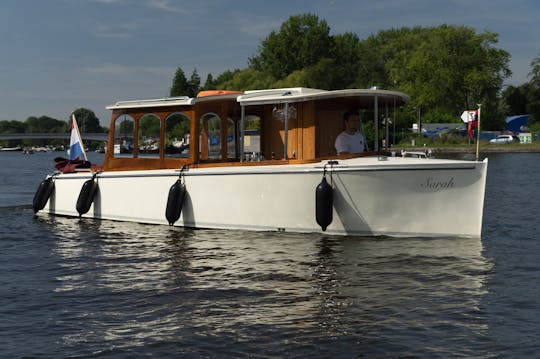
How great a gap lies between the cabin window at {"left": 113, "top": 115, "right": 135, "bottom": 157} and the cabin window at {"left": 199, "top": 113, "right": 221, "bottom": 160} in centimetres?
228

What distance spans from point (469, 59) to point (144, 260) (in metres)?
78.0

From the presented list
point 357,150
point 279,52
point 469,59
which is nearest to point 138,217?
point 357,150

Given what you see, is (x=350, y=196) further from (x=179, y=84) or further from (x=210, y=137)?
(x=179, y=84)

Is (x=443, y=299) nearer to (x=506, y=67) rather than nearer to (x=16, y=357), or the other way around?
(x=16, y=357)

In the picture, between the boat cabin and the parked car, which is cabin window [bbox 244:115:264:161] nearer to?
the boat cabin

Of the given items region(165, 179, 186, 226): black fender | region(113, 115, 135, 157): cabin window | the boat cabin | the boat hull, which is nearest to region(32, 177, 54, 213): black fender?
the boat cabin

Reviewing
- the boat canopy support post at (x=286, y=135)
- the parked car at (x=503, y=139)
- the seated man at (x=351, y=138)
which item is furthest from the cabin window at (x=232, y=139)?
the parked car at (x=503, y=139)

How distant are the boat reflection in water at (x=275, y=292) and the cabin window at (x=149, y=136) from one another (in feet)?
9.15

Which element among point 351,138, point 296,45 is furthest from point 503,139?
point 351,138

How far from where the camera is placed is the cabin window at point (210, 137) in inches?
634

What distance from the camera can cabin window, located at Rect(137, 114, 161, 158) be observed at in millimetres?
16859

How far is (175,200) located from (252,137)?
2306mm

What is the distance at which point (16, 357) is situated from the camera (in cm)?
735

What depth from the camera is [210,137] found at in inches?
639
